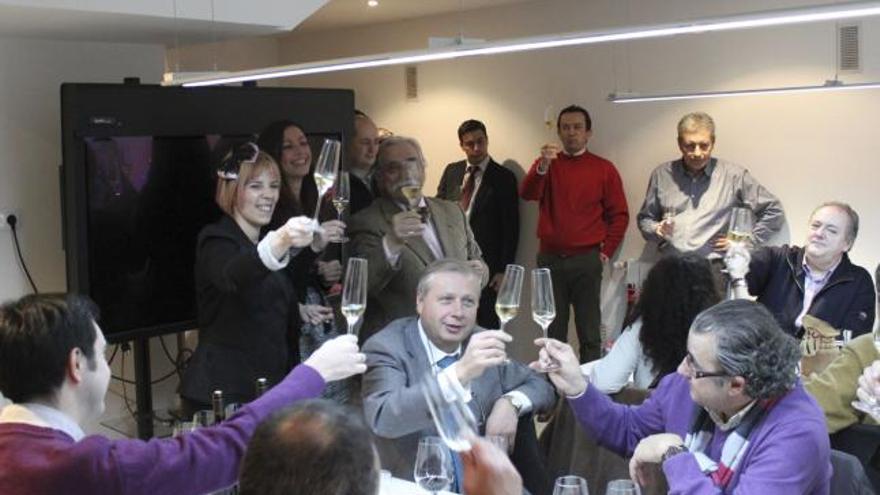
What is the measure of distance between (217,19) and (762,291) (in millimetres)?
2974

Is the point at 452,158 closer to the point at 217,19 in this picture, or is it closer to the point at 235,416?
the point at 217,19

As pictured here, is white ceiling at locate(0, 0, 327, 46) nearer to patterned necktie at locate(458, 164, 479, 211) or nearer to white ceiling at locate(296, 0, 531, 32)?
white ceiling at locate(296, 0, 531, 32)

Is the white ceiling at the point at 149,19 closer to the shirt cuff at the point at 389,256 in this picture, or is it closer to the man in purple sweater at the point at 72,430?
the shirt cuff at the point at 389,256

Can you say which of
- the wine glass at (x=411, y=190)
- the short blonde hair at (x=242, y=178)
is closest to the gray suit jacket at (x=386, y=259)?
the wine glass at (x=411, y=190)

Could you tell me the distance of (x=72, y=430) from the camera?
231 centimetres

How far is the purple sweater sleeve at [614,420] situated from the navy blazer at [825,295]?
183 centimetres

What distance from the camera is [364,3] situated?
791cm

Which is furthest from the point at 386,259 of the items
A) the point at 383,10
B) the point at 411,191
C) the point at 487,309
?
the point at 383,10

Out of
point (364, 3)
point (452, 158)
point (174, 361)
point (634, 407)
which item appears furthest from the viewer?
point (452, 158)

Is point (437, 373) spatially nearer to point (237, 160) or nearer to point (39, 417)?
point (39, 417)

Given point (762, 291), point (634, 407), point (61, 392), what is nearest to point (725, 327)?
point (634, 407)

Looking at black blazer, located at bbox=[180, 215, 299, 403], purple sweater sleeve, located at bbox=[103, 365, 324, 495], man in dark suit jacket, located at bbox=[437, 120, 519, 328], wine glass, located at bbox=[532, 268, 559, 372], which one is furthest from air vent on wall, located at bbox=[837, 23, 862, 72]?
purple sweater sleeve, located at bbox=[103, 365, 324, 495]

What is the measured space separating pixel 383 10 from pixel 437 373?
5731mm

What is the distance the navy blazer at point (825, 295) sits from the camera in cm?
492
